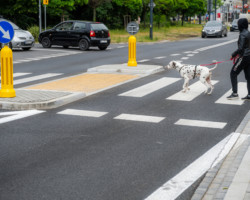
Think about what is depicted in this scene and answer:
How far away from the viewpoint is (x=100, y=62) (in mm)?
19531

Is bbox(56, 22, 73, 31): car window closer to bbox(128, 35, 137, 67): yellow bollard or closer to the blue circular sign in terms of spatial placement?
bbox(128, 35, 137, 67): yellow bollard

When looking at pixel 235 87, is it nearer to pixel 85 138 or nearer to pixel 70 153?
pixel 85 138

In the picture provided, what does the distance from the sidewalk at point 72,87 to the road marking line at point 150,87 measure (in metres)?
0.77

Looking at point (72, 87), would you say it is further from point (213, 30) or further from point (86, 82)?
point (213, 30)

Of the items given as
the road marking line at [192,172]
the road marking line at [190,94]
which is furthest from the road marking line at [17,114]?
the road marking line at [192,172]

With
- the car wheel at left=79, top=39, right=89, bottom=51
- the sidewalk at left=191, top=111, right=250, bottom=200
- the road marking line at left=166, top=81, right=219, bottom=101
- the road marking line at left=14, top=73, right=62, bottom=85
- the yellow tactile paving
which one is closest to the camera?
the sidewalk at left=191, top=111, right=250, bottom=200

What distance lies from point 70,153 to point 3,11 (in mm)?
40648

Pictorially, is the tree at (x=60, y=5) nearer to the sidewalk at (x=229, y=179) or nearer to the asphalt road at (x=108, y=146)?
the asphalt road at (x=108, y=146)

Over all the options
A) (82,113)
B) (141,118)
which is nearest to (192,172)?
(141,118)

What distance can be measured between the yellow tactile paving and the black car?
1139cm

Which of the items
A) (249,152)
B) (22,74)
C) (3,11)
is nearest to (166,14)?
(3,11)

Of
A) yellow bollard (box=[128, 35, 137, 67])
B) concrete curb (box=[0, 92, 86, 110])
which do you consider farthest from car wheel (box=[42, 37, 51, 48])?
concrete curb (box=[0, 92, 86, 110])

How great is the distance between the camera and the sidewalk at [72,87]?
978 cm

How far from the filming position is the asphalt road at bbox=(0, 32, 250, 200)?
518cm
